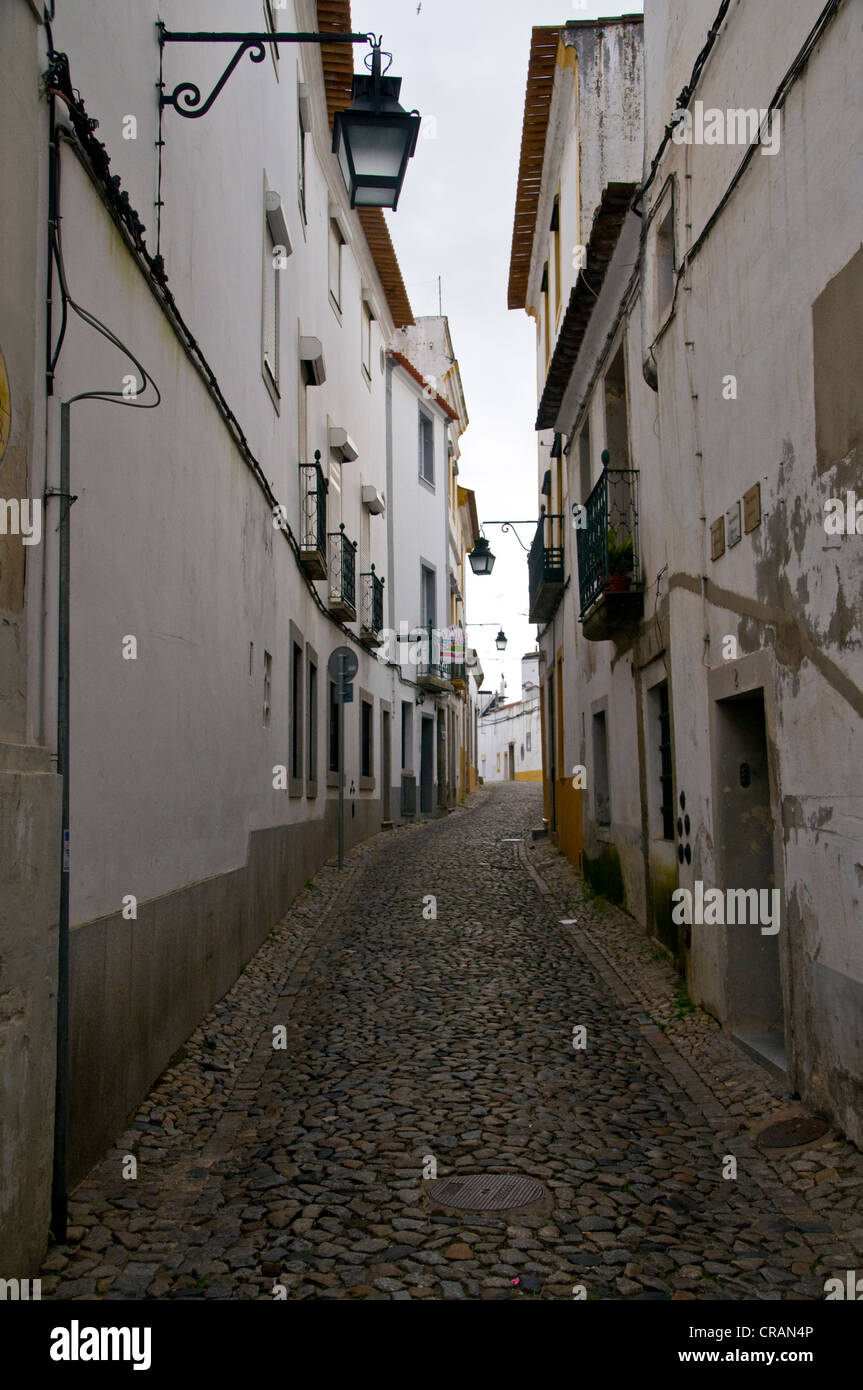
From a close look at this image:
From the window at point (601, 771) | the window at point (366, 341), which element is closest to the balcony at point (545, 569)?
the window at point (601, 771)

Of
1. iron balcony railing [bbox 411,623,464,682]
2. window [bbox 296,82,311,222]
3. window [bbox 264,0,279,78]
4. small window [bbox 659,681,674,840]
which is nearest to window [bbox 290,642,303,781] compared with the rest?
small window [bbox 659,681,674,840]

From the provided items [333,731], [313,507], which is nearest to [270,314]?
[313,507]

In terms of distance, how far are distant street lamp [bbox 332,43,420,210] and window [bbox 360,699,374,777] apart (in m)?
14.0

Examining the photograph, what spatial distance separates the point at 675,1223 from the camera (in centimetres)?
399

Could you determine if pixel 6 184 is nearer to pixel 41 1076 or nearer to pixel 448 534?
pixel 41 1076

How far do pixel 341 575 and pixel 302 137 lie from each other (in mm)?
5490

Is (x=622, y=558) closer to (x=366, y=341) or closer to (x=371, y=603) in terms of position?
(x=371, y=603)

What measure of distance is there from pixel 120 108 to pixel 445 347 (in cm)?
2582

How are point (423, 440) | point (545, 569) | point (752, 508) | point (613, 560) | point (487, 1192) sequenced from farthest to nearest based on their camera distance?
point (423, 440) → point (545, 569) → point (613, 560) → point (752, 508) → point (487, 1192)

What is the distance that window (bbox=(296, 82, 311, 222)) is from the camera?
13000 millimetres

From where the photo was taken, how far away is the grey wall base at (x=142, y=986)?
168 inches

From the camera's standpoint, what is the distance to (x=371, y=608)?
1959 cm
